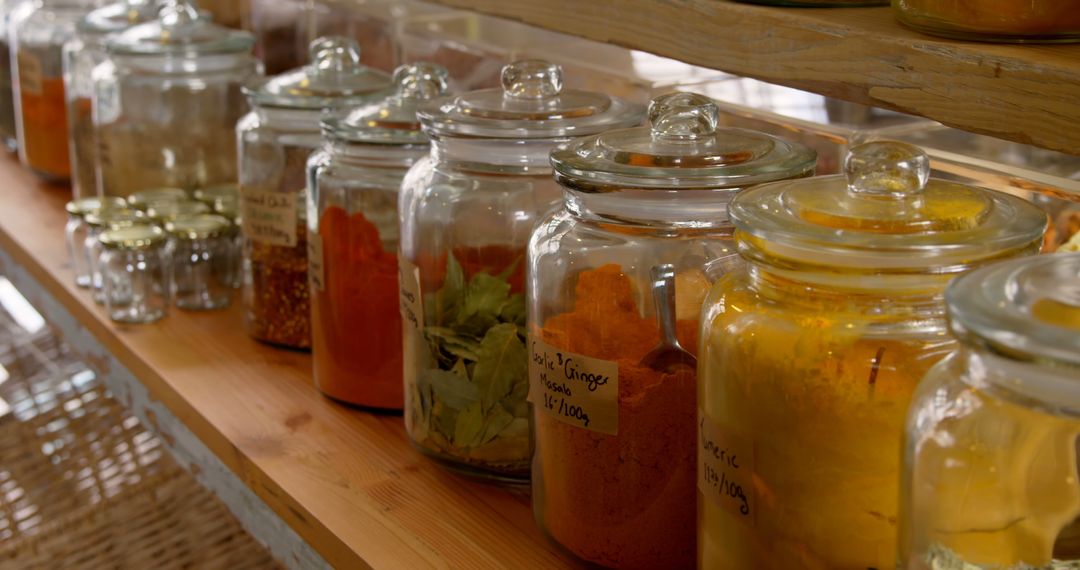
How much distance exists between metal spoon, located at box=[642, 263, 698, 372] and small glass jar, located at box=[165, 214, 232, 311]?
29.2 inches

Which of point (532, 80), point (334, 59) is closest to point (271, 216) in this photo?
point (334, 59)

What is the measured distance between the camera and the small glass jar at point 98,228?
53.5 inches

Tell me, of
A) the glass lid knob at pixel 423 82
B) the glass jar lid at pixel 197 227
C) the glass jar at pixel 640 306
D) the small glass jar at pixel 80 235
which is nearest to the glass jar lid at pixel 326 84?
the glass lid knob at pixel 423 82

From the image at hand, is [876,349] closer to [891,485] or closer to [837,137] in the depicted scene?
[891,485]

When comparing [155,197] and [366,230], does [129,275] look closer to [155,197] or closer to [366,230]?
[155,197]

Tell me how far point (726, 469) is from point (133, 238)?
2.80ft

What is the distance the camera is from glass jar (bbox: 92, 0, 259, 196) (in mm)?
1438

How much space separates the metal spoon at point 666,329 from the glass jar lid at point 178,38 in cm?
82

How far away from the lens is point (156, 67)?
4.75 ft

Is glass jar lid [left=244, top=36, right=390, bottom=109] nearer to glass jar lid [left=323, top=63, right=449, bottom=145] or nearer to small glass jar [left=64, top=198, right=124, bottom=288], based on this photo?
glass jar lid [left=323, top=63, right=449, bottom=145]

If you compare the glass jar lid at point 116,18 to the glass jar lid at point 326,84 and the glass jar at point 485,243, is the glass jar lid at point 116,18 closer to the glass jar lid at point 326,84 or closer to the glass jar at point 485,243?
the glass jar lid at point 326,84

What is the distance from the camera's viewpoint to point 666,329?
74 centimetres

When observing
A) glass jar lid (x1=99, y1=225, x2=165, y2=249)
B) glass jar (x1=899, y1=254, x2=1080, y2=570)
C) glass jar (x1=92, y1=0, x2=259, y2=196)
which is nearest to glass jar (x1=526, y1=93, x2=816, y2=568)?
glass jar (x1=899, y1=254, x2=1080, y2=570)

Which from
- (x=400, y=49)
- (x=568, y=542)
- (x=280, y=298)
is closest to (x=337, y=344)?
(x=280, y=298)
